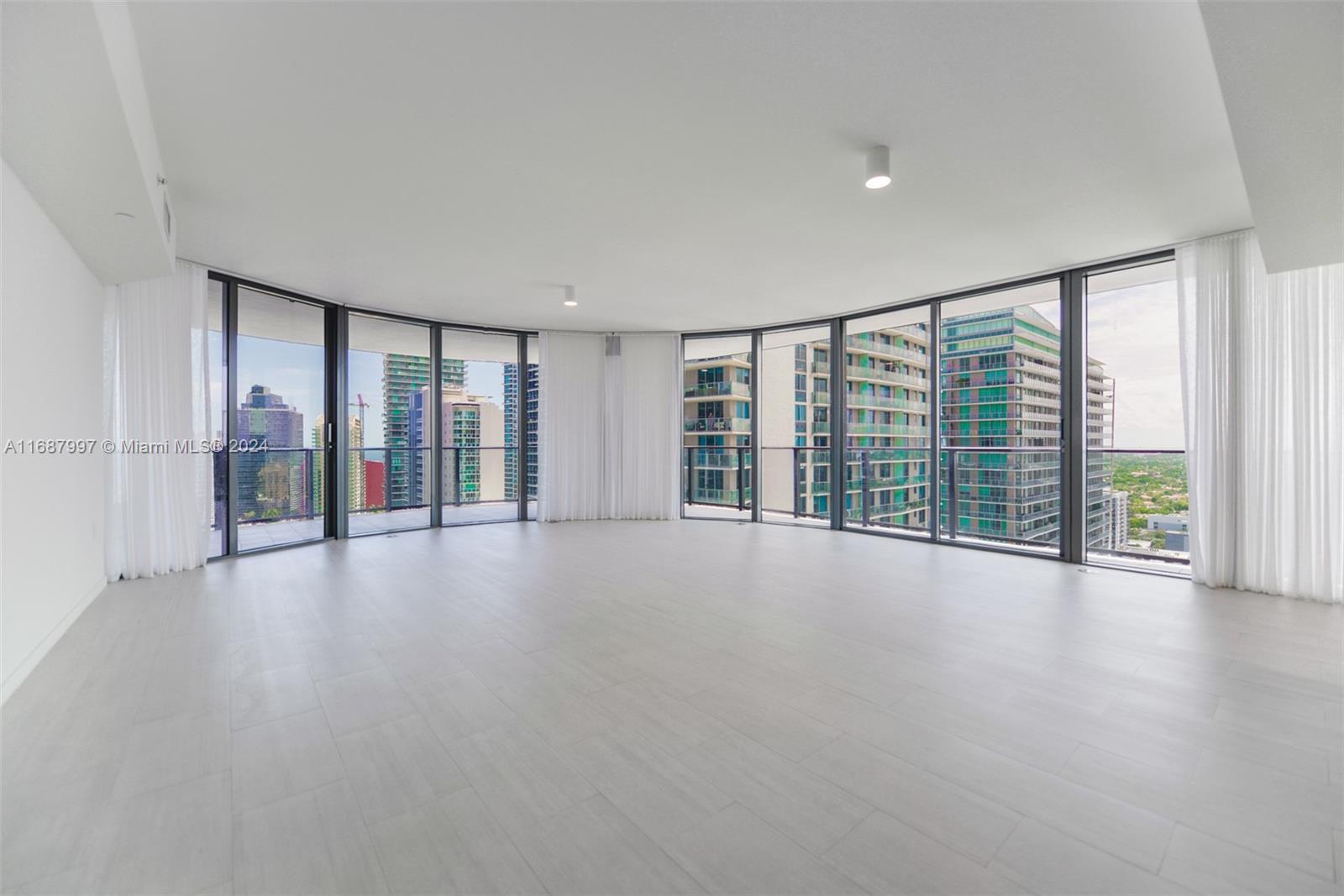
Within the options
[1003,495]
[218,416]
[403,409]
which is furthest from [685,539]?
[218,416]

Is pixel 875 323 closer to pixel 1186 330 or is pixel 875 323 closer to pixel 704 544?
pixel 1186 330

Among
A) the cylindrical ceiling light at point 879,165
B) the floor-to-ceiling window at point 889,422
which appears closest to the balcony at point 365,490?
the floor-to-ceiling window at point 889,422

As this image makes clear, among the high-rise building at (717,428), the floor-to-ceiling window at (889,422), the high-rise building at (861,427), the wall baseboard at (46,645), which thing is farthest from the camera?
the high-rise building at (717,428)

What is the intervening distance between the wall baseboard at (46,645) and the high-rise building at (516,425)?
4.29 metres

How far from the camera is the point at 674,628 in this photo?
323 centimetres

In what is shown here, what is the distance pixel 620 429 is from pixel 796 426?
2457 millimetres

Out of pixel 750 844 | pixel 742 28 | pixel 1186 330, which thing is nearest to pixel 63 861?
pixel 750 844

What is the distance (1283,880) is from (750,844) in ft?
4.32

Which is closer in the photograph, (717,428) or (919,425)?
(919,425)

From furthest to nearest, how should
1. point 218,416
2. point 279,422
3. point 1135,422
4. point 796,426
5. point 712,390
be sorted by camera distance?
point 712,390, point 796,426, point 279,422, point 218,416, point 1135,422

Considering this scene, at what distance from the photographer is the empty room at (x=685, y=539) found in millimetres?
1604

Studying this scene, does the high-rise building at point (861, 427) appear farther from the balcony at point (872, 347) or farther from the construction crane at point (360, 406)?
the construction crane at point (360, 406)

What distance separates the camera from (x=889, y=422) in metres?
6.64

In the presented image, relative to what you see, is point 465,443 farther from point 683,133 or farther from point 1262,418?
point 1262,418
